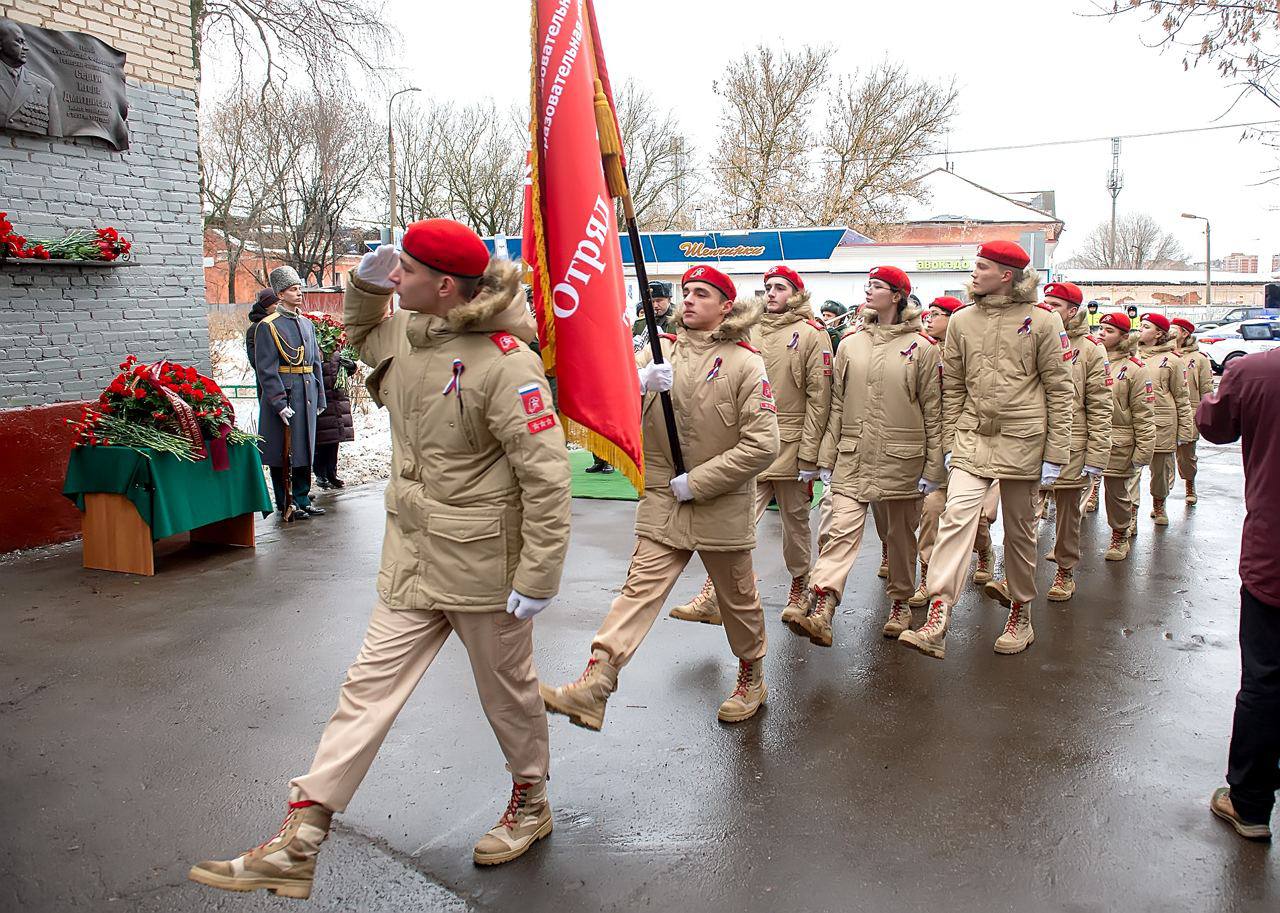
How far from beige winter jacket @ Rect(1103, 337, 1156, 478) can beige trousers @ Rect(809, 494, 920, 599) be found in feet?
10.6

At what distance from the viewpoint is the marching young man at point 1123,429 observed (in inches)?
322

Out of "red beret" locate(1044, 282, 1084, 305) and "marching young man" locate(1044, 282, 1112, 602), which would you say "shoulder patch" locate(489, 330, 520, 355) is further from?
"red beret" locate(1044, 282, 1084, 305)

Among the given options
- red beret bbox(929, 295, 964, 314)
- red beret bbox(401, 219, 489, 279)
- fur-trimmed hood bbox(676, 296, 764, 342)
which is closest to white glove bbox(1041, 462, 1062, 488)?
fur-trimmed hood bbox(676, 296, 764, 342)

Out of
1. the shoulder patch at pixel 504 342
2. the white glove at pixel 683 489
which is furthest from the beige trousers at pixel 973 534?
the shoulder patch at pixel 504 342

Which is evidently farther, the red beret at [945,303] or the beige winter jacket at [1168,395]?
the beige winter jacket at [1168,395]

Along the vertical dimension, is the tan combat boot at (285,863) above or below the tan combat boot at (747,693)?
above

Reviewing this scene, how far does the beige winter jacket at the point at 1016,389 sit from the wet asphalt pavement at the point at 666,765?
111 centimetres

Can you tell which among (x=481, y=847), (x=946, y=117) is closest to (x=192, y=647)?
(x=481, y=847)

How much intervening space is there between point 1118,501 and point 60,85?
9.15 meters

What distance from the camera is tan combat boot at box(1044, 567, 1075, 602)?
681cm

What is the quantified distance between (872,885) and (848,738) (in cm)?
121

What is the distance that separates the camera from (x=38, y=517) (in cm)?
752

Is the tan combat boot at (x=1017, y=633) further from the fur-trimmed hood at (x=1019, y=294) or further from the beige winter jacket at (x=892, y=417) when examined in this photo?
the fur-trimmed hood at (x=1019, y=294)

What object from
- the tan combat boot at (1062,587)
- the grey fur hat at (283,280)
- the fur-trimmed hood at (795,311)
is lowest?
the tan combat boot at (1062,587)
